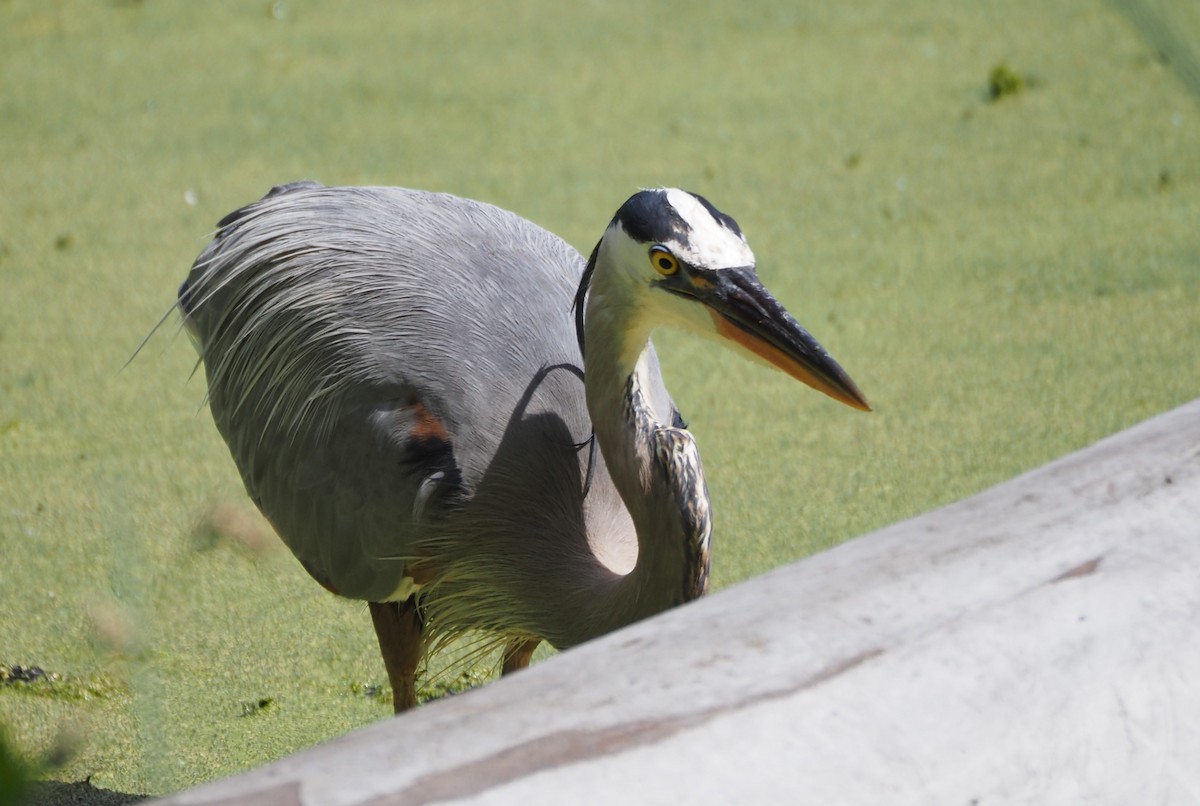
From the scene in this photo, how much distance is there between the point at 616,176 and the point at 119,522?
85.1 inches

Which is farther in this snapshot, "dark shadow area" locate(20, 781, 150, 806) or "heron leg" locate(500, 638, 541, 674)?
"heron leg" locate(500, 638, 541, 674)

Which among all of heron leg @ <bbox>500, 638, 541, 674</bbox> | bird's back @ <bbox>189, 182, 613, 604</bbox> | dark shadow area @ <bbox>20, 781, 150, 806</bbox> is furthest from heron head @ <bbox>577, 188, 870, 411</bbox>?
dark shadow area @ <bbox>20, 781, 150, 806</bbox>

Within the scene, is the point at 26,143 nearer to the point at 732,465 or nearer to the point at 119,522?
the point at 119,522

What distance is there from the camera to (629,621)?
6.18ft

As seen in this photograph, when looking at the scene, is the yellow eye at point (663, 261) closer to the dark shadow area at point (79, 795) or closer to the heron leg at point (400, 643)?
the heron leg at point (400, 643)

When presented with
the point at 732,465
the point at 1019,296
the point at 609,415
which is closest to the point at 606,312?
the point at 609,415

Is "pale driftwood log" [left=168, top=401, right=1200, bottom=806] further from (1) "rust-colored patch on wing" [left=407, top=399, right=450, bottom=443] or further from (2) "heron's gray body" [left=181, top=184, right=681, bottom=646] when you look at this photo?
(1) "rust-colored patch on wing" [left=407, top=399, right=450, bottom=443]

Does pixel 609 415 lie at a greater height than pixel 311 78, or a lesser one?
greater

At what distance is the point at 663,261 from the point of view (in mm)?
1831

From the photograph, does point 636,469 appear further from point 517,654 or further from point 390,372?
point 517,654

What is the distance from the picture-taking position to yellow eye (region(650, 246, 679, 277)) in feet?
5.96

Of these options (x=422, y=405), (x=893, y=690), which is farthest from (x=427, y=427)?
(x=893, y=690)

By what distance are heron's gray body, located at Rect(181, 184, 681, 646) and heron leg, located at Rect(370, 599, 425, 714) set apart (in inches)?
2.2

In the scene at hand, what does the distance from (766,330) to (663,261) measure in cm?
17
